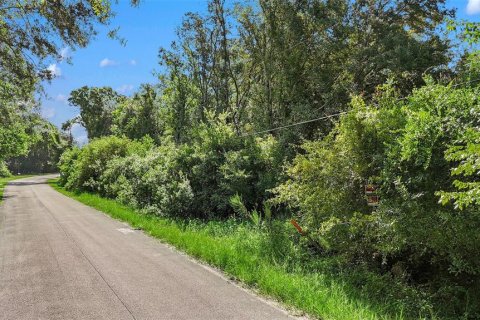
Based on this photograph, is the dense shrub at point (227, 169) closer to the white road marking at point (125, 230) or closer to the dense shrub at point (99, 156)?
the white road marking at point (125, 230)

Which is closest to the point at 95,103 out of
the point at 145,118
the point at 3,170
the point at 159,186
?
the point at 3,170

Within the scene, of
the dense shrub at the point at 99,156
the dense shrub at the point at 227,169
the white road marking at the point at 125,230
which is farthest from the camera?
the dense shrub at the point at 99,156

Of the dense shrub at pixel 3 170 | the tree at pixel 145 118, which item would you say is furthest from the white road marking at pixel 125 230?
the dense shrub at pixel 3 170

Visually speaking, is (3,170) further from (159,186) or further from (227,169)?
(227,169)

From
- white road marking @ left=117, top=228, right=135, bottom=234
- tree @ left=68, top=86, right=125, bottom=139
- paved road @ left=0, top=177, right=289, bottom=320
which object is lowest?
paved road @ left=0, top=177, right=289, bottom=320

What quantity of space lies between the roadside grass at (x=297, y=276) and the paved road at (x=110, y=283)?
366 mm

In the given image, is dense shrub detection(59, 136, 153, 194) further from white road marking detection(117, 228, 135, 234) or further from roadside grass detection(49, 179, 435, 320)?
roadside grass detection(49, 179, 435, 320)

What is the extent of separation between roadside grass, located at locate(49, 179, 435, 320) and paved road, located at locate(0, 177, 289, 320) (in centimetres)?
37

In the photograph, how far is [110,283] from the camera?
23.1 ft

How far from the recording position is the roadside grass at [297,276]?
5.89 metres

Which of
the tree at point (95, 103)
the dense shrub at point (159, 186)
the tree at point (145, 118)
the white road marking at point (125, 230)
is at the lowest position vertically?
the white road marking at point (125, 230)

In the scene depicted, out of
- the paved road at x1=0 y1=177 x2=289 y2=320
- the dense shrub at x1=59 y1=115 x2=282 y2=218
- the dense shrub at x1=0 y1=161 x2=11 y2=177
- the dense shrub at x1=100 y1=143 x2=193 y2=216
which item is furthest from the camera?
the dense shrub at x1=0 y1=161 x2=11 y2=177

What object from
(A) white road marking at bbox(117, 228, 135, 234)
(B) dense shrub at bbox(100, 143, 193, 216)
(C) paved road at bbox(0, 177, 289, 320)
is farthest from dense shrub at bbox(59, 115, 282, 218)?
(C) paved road at bbox(0, 177, 289, 320)

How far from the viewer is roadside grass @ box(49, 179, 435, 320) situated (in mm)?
5895
